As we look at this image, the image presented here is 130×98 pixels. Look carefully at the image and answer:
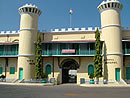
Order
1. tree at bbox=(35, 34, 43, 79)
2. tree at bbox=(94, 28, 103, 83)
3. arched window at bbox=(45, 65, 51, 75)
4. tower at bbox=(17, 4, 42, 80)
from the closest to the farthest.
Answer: tree at bbox=(94, 28, 103, 83)
tree at bbox=(35, 34, 43, 79)
tower at bbox=(17, 4, 42, 80)
arched window at bbox=(45, 65, 51, 75)

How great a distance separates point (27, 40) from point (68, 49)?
24.5 ft

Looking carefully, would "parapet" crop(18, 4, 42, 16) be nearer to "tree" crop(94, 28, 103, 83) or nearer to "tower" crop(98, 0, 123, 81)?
"tower" crop(98, 0, 123, 81)

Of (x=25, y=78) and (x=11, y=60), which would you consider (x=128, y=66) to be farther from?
(x=11, y=60)

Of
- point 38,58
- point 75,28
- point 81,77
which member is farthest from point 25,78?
point 75,28

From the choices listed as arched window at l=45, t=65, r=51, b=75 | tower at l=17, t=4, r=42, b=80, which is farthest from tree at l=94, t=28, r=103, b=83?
tower at l=17, t=4, r=42, b=80

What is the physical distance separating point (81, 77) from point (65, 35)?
8.29 meters

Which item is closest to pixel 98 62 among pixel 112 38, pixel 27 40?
pixel 112 38

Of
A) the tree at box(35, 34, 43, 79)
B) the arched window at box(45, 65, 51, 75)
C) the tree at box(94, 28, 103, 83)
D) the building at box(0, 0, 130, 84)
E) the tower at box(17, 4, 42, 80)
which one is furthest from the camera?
the arched window at box(45, 65, 51, 75)

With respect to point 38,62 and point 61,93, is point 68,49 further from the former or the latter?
point 61,93

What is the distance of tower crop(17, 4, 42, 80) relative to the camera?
27781 mm

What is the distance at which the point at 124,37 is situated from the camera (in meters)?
28.2

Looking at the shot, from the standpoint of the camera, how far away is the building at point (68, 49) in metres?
26.1

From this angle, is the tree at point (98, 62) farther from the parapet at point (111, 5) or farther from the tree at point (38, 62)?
the tree at point (38, 62)

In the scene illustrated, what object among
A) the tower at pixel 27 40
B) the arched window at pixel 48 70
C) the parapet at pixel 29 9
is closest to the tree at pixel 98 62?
the arched window at pixel 48 70
